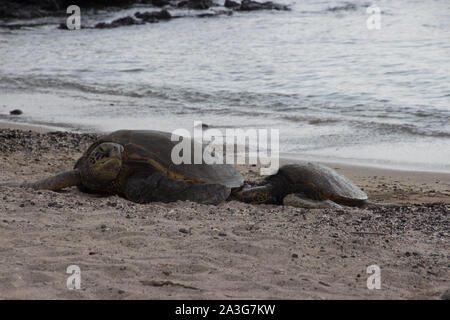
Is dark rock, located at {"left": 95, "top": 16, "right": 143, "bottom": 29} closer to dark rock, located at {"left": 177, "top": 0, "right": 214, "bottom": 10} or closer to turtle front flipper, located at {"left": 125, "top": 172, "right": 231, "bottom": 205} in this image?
dark rock, located at {"left": 177, "top": 0, "right": 214, "bottom": 10}

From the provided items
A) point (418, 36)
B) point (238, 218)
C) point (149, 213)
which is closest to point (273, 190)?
point (238, 218)

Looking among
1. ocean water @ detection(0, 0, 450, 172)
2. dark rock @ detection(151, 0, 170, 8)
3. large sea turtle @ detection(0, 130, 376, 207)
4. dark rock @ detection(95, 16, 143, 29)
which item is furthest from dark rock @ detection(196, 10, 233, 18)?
large sea turtle @ detection(0, 130, 376, 207)

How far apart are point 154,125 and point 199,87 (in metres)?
3.86

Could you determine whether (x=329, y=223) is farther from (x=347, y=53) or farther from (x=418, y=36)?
(x=418, y=36)

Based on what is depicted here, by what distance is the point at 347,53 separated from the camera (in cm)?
1789

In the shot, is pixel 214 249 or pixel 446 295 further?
pixel 214 249

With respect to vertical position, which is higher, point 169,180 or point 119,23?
point 119,23

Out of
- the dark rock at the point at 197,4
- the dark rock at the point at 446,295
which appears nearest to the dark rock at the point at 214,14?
the dark rock at the point at 197,4

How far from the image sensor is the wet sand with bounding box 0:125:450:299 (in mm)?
3385

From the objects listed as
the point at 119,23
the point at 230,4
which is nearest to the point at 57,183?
the point at 119,23

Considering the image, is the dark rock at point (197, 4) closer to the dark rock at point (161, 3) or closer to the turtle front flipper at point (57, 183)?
the dark rock at point (161, 3)

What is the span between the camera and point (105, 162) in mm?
5387

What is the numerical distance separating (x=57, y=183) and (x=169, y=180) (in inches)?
38.8

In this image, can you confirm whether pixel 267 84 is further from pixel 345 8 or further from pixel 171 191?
pixel 345 8
